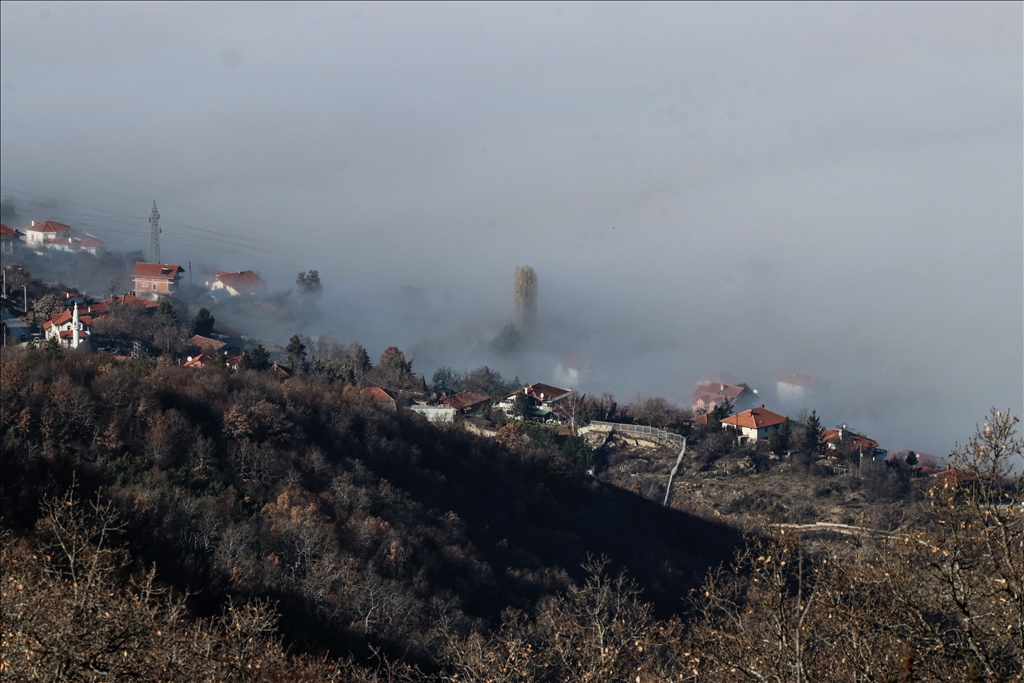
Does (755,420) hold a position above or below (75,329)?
below

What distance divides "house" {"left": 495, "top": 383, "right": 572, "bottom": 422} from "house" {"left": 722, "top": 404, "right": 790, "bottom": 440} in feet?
42.2

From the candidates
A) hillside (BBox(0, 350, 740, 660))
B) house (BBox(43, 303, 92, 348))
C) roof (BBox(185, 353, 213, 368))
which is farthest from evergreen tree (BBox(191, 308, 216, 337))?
hillside (BBox(0, 350, 740, 660))

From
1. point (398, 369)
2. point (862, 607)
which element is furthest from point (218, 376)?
point (862, 607)

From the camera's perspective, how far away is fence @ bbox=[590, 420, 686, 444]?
2621 inches

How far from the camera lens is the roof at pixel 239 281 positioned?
105812mm

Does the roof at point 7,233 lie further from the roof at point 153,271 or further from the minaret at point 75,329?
the minaret at point 75,329

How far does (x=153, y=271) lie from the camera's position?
3765 inches

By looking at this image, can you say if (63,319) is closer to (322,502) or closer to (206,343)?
(206,343)

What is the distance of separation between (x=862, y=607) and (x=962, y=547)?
2692mm

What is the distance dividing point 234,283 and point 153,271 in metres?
11.6

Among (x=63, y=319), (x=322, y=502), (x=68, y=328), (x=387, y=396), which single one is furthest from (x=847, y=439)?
(x=63, y=319)

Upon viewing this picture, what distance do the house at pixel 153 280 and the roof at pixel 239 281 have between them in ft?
29.0

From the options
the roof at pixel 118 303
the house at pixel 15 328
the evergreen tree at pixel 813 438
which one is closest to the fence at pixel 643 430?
the evergreen tree at pixel 813 438

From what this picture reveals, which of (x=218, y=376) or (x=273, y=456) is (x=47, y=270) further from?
(x=273, y=456)
